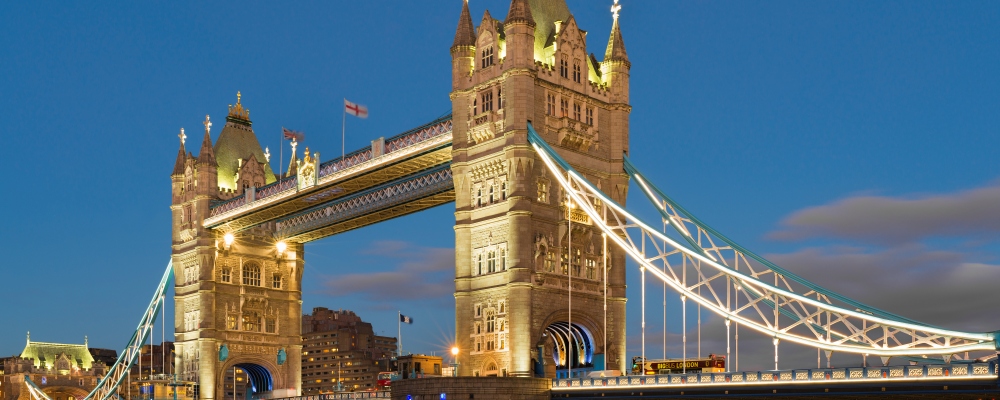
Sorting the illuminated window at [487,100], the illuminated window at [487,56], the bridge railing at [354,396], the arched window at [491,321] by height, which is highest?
the illuminated window at [487,56]

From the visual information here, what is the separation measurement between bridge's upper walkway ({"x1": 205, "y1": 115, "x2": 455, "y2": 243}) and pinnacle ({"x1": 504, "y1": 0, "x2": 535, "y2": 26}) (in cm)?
837

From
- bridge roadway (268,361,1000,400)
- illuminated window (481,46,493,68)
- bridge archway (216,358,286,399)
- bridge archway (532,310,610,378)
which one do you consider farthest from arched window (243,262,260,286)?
bridge roadway (268,361,1000,400)

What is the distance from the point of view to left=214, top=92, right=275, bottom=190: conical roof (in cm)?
10131

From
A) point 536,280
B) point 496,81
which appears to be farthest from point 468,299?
point 496,81

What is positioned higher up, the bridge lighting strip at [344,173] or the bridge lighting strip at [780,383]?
the bridge lighting strip at [344,173]

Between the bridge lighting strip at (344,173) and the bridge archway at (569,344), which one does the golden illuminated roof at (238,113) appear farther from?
the bridge archway at (569,344)

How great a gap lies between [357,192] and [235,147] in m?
21.6

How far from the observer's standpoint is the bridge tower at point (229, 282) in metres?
96.8

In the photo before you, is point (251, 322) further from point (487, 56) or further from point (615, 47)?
point (615, 47)

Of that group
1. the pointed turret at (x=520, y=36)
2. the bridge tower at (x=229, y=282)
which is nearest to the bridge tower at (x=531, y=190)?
the pointed turret at (x=520, y=36)

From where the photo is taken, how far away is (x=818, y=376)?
50625 mm

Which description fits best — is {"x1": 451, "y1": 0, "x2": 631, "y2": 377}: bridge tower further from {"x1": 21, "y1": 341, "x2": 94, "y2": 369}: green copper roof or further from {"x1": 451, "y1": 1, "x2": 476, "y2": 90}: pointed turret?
{"x1": 21, "y1": 341, "x2": 94, "y2": 369}: green copper roof

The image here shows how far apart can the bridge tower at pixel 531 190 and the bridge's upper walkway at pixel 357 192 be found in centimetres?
472

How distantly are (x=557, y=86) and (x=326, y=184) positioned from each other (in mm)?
22018
